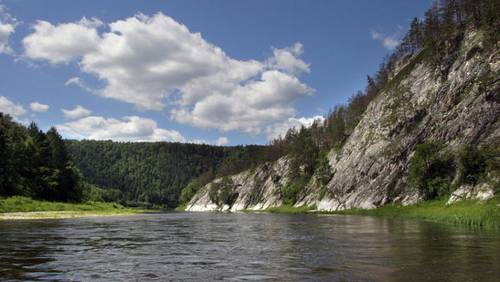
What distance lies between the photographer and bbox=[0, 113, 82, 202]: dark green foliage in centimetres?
10700

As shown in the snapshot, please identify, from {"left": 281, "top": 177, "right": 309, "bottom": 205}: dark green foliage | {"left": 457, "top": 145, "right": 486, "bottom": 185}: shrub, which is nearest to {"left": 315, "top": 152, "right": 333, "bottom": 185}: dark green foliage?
{"left": 281, "top": 177, "right": 309, "bottom": 205}: dark green foliage

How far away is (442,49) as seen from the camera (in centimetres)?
13050

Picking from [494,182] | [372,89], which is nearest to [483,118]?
[494,182]

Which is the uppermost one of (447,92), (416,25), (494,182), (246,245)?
(416,25)

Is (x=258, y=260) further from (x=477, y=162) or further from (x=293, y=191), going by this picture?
(x=293, y=191)

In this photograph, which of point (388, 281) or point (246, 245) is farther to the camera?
point (246, 245)

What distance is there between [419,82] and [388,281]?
12402 cm

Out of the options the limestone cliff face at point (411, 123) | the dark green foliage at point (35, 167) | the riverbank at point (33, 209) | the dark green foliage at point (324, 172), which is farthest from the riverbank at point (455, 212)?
the dark green foliage at point (35, 167)

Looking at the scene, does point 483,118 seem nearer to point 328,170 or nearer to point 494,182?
point 494,182

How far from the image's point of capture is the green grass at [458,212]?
167ft

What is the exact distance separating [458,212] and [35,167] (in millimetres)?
101356

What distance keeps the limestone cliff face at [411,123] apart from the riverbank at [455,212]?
271 inches

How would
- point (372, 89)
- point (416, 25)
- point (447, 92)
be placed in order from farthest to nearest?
point (372, 89) → point (416, 25) → point (447, 92)

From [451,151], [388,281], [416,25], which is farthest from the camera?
[416,25]
